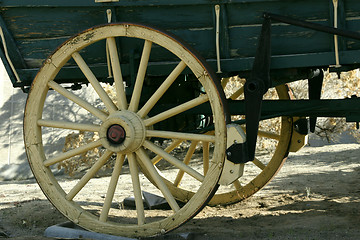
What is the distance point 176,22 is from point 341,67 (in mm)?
1093

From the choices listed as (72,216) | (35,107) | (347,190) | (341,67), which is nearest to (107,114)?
(35,107)

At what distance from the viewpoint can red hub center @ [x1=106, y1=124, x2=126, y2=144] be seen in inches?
130

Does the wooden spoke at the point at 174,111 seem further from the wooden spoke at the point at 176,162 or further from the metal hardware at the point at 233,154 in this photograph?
the metal hardware at the point at 233,154

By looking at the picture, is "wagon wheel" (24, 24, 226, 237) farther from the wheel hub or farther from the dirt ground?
the dirt ground

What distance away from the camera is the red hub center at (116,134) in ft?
10.9

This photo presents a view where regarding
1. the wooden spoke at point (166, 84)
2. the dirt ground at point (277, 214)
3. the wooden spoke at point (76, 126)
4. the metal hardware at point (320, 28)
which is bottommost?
the dirt ground at point (277, 214)

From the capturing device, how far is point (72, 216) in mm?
3459

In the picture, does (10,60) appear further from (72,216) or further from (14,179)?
(14,179)

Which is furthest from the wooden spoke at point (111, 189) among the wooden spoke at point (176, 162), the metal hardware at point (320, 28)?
the metal hardware at point (320, 28)

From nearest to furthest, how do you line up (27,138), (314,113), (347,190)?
(27,138), (314,113), (347,190)

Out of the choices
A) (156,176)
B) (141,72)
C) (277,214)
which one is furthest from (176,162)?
(277,214)

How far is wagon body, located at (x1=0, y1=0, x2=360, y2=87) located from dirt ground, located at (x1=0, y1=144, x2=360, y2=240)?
1096 millimetres

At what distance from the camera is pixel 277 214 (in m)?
4.37

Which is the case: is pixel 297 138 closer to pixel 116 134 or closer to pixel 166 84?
pixel 166 84
